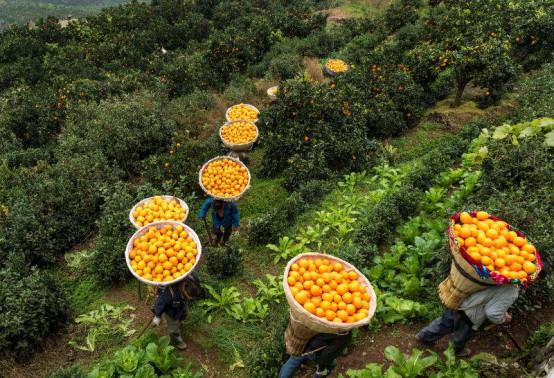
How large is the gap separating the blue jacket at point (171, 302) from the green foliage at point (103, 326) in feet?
4.02

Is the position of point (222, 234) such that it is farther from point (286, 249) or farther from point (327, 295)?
point (327, 295)

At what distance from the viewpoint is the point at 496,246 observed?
4.64 meters

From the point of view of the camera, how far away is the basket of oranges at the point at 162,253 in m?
5.55

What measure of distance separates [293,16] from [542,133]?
1935 centimetres

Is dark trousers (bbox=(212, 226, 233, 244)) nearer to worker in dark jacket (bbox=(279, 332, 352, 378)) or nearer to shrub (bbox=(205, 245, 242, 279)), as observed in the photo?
shrub (bbox=(205, 245, 242, 279))

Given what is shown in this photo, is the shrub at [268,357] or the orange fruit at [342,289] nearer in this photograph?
the orange fruit at [342,289]

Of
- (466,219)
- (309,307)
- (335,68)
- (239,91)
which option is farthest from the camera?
(335,68)

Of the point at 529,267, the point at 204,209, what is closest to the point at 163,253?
the point at 204,209

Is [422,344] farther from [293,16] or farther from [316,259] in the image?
[293,16]

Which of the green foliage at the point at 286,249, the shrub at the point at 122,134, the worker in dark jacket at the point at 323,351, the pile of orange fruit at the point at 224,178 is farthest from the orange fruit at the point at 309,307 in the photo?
the shrub at the point at 122,134

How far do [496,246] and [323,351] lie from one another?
242 cm

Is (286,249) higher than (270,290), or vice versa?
(270,290)

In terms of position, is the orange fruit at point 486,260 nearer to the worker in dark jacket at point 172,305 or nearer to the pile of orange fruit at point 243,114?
the worker in dark jacket at point 172,305

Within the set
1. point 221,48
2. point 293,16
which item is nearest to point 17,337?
point 221,48
